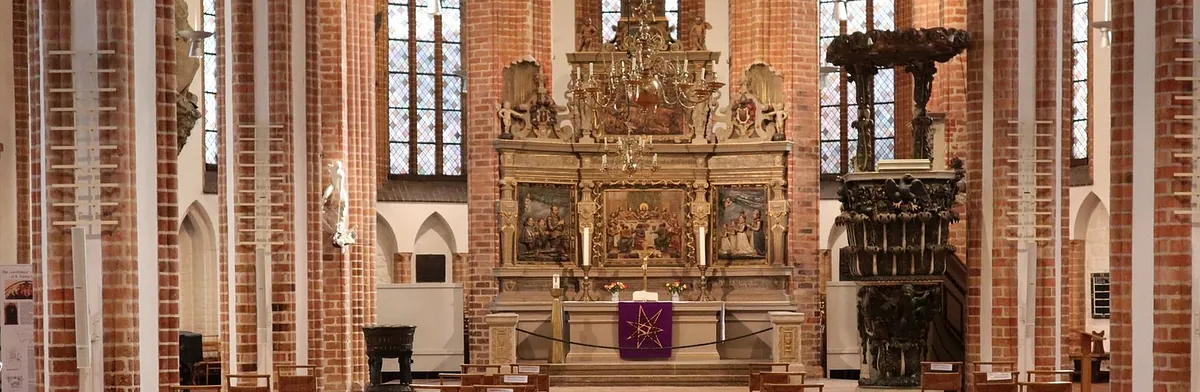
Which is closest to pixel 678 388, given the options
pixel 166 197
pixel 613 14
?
pixel 613 14

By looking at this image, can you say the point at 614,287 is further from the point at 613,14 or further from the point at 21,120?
the point at 21,120

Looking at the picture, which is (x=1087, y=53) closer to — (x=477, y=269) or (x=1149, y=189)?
(x=477, y=269)

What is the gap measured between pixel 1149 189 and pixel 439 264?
1936cm

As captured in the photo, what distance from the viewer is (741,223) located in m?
24.8

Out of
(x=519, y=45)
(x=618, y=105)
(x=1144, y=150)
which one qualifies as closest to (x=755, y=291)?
(x=618, y=105)

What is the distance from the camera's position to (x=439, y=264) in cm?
2934

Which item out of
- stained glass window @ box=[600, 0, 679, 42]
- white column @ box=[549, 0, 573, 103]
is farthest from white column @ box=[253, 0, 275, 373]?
stained glass window @ box=[600, 0, 679, 42]

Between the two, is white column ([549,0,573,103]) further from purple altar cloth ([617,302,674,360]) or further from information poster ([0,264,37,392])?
information poster ([0,264,37,392])

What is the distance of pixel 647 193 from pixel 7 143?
35.4ft

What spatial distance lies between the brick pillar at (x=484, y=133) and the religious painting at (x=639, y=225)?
1800 millimetres

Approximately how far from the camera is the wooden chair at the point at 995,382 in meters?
14.0

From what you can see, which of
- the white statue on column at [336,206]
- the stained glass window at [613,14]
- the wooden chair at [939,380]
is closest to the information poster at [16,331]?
the white statue on column at [336,206]

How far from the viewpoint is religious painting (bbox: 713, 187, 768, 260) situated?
973 inches

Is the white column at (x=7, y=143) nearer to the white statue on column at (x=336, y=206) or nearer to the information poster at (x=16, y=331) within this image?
the white statue on column at (x=336, y=206)
